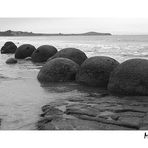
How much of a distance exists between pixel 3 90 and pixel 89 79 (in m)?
2.50

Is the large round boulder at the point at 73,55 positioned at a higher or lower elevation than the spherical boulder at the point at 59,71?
higher

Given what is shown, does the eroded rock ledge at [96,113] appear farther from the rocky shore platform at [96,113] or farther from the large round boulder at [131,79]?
the large round boulder at [131,79]

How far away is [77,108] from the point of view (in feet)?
23.0

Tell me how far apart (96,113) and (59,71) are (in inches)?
172

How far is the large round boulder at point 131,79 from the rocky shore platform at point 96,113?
24cm

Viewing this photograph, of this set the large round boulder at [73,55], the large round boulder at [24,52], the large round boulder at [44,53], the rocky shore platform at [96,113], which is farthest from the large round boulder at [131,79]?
the large round boulder at [24,52]

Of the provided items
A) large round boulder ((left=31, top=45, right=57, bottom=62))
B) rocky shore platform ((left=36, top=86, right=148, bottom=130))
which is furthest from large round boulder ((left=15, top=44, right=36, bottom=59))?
rocky shore platform ((left=36, top=86, right=148, bottom=130))

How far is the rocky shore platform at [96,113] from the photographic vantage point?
566 centimetres

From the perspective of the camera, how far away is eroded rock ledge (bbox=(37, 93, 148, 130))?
565 centimetres

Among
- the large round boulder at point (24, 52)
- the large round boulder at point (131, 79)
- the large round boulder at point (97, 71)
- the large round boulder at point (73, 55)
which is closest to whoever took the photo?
the large round boulder at point (131, 79)

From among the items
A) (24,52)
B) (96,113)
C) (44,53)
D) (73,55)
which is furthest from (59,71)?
(24,52)
